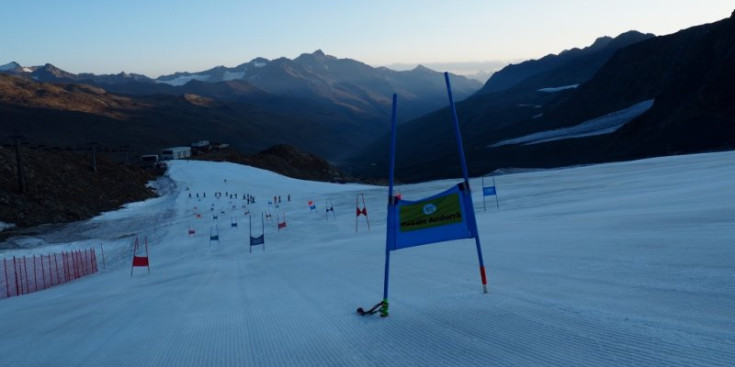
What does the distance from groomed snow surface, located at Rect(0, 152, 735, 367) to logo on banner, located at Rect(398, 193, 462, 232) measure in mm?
975

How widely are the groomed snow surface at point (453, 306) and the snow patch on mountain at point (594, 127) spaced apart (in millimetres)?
78405

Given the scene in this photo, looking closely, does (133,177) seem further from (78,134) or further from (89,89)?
(89,89)

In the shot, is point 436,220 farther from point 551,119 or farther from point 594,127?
point 551,119

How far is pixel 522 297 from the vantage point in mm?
6695

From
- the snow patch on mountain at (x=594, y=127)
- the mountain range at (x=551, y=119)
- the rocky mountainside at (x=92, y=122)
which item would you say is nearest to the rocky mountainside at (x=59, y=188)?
the mountain range at (x=551, y=119)

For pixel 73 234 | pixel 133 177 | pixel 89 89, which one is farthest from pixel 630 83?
pixel 89 89

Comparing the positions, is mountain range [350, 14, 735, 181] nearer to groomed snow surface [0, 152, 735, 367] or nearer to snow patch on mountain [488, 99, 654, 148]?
snow patch on mountain [488, 99, 654, 148]

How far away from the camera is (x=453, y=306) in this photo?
6.64 m

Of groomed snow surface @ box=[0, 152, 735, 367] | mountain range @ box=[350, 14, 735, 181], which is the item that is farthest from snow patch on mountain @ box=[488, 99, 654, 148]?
groomed snow surface @ box=[0, 152, 735, 367]

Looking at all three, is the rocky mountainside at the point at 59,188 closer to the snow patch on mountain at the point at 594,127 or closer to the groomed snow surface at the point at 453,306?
the groomed snow surface at the point at 453,306

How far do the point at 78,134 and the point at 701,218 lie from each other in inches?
5795

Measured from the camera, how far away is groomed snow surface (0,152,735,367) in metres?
5.05

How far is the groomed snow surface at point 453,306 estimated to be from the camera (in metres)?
5.05

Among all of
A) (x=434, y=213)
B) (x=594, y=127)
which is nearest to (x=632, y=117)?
(x=594, y=127)
